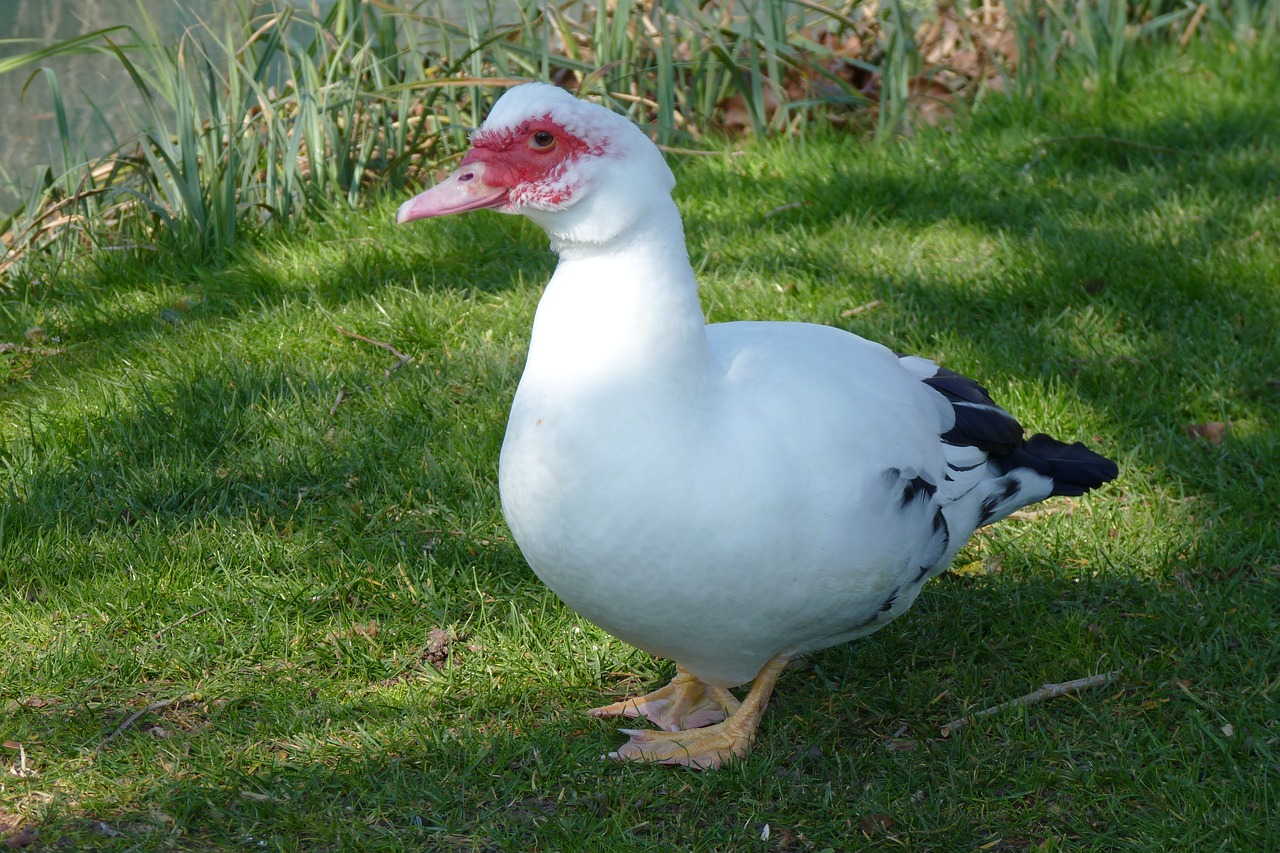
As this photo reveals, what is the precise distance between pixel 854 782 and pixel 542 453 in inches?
38.6

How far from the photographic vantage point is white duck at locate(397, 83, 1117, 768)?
2141 mm

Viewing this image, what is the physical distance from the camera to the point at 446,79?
466 centimetres

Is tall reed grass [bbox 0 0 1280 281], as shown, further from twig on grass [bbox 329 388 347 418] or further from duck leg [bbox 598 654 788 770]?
duck leg [bbox 598 654 788 770]

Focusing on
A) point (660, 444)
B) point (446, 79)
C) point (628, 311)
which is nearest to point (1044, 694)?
point (660, 444)

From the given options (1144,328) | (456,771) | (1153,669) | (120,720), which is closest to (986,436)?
(1153,669)

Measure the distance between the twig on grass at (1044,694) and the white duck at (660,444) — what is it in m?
0.42

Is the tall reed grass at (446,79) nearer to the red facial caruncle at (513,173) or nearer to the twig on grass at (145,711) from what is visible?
the twig on grass at (145,711)

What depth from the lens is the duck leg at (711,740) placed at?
261 cm

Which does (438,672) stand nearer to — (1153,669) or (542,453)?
(542,453)

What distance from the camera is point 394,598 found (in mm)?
3074

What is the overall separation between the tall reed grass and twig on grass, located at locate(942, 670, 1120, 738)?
2820 millimetres

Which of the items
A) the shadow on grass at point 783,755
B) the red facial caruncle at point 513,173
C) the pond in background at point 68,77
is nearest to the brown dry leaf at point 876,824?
the shadow on grass at point 783,755

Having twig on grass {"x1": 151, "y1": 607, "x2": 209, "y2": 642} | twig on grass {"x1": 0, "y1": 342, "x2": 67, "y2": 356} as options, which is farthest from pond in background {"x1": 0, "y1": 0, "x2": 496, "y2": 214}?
twig on grass {"x1": 151, "y1": 607, "x2": 209, "y2": 642}

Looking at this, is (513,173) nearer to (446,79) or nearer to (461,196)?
(461,196)
